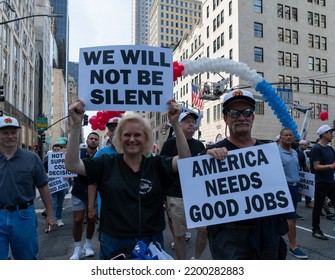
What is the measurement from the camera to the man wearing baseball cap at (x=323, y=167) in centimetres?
633

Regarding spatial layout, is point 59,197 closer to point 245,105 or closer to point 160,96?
point 160,96

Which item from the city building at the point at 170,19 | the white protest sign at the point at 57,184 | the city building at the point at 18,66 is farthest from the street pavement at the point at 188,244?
the city building at the point at 170,19

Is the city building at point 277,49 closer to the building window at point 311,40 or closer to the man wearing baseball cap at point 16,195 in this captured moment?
the building window at point 311,40

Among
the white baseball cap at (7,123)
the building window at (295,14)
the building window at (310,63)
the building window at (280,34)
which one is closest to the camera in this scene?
the white baseball cap at (7,123)

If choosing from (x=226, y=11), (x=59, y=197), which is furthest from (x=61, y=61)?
(x=59, y=197)

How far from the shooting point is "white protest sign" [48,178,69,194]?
27.1ft

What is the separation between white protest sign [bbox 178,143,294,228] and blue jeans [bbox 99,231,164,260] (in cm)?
33

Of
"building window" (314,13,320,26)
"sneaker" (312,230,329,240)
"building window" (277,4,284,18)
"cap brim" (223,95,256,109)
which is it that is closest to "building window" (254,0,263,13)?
"building window" (277,4,284,18)

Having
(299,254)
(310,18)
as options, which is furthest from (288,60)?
(299,254)

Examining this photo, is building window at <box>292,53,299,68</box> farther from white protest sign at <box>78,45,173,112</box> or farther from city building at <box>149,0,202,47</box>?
city building at <box>149,0,202,47</box>

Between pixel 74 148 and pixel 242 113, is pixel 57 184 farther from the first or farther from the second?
pixel 242 113

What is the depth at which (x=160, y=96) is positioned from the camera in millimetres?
3463

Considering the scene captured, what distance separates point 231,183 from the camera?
2.83 meters
